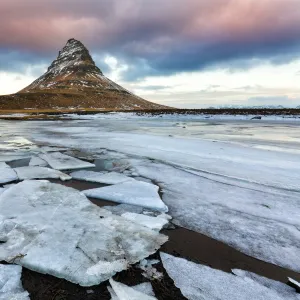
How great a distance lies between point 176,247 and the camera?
3.38 meters

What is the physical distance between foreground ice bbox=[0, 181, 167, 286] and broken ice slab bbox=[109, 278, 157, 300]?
6.9 inches

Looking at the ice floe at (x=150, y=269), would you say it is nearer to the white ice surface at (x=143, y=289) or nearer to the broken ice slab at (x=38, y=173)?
the white ice surface at (x=143, y=289)

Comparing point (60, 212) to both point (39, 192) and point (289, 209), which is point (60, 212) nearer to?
point (39, 192)

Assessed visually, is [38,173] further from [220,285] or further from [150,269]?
[220,285]

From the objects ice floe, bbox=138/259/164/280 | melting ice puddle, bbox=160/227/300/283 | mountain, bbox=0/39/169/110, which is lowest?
melting ice puddle, bbox=160/227/300/283

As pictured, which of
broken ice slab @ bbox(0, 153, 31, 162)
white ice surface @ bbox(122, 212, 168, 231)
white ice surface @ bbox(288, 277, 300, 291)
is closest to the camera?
white ice surface @ bbox(288, 277, 300, 291)

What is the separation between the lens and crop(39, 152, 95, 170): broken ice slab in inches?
286

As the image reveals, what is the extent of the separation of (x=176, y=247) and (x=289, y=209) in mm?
2209

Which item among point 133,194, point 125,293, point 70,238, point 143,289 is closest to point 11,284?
point 70,238

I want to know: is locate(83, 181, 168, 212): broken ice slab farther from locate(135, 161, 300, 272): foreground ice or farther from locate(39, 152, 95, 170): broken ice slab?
locate(39, 152, 95, 170): broken ice slab

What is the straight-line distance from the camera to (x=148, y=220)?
4.01m

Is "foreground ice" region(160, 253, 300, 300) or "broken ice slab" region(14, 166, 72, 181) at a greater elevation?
"broken ice slab" region(14, 166, 72, 181)

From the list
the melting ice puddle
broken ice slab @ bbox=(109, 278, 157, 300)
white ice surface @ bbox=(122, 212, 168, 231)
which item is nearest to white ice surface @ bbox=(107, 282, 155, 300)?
broken ice slab @ bbox=(109, 278, 157, 300)

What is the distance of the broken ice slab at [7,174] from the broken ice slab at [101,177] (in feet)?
4.23
